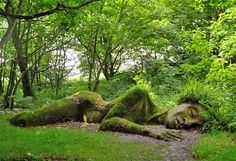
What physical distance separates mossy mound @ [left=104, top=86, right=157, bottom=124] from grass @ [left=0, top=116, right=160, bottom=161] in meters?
2.19

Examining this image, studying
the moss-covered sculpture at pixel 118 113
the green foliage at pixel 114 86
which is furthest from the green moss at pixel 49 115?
the green foliage at pixel 114 86

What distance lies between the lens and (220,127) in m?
12.9

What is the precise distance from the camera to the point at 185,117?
1414 cm

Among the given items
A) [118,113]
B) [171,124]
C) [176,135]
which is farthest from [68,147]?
[171,124]

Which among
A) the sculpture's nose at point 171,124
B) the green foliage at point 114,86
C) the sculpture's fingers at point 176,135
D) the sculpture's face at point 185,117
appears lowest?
the sculpture's fingers at point 176,135

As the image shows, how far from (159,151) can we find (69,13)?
454cm

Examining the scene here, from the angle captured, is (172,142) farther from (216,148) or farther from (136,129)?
(216,148)

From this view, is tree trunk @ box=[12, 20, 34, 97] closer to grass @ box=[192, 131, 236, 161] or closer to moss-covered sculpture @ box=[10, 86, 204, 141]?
moss-covered sculpture @ box=[10, 86, 204, 141]

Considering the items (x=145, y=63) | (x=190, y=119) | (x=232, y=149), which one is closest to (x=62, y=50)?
(x=145, y=63)

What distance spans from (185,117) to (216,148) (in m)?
4.06

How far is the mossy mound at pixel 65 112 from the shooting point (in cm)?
1462

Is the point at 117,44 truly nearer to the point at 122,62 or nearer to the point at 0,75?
the point at 122,62

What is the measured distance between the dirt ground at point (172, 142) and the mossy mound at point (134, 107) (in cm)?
106

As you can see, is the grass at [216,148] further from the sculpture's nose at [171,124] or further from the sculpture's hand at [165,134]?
the sculpture's nose at [171,124]
